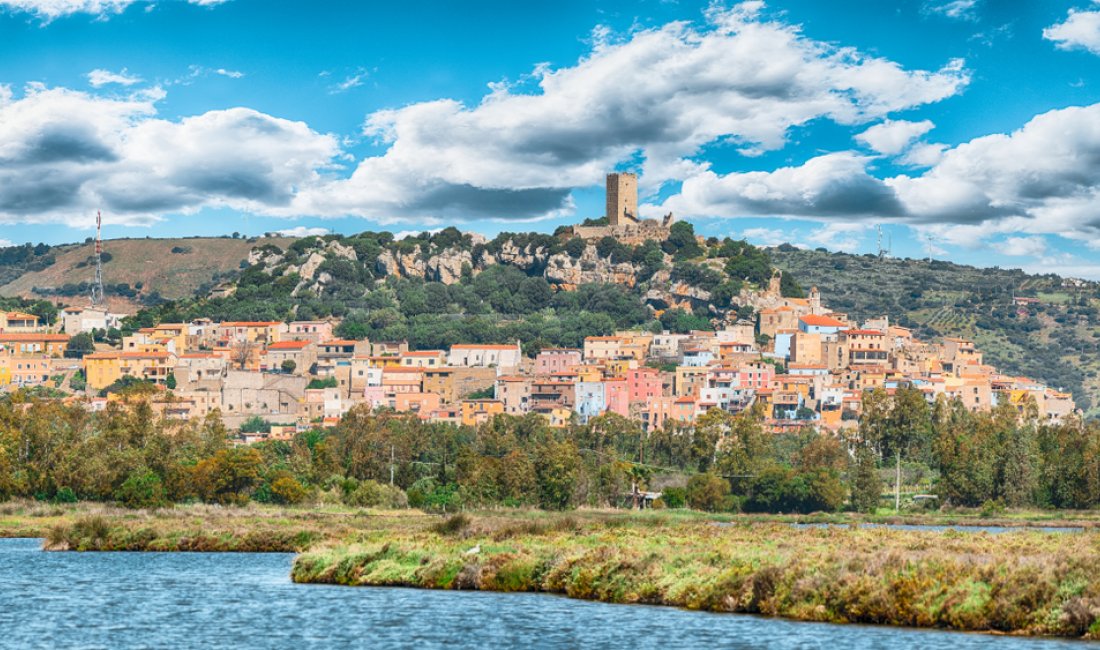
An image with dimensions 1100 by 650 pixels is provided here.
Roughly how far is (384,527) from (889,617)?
29.6m

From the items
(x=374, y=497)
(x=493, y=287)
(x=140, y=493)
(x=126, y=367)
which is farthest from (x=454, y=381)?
(x=140, y=493)

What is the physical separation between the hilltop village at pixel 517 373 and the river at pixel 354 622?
2668 inches

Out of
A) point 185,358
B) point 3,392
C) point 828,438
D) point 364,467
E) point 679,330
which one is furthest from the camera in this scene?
point 679,330

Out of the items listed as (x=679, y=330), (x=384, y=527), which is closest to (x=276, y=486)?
(x=384, y=527)

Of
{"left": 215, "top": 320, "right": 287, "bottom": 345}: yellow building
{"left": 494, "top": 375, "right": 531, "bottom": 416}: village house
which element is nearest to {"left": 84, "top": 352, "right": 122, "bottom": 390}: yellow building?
{"left": 215, "top": 320, "right": 287, "bottom": 345}: yellow building

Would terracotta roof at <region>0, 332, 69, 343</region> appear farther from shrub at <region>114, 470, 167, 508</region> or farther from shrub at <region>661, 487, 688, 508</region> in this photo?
shrub at <region>661, 487, 688, 508</region>

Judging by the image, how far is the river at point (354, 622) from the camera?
2541 centimetres

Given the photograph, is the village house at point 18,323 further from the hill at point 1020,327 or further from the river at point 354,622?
the river at point 354,622

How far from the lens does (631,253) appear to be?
542 ft

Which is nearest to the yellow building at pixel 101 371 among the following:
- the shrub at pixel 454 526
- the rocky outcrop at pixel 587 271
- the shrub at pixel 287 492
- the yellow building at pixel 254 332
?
the yellow building at pixel 254 332

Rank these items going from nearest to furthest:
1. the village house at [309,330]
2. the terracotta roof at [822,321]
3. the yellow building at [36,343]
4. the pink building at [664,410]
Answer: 1. the pink building at [664,410]
2. the yellow building at [36,343]
3. the terracotta roof at [822,321]
4. the village house at [309,330]

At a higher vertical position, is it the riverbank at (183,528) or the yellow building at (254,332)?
the yellow building at (254,332)

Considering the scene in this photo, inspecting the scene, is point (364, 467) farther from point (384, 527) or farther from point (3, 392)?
point (3, 392)

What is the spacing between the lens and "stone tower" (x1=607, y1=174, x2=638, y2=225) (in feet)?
583
